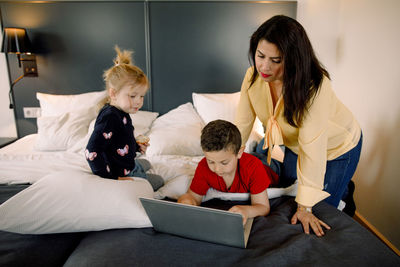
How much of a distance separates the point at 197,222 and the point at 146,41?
2.26m

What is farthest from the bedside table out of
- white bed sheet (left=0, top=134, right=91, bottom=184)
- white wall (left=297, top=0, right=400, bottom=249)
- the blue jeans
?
white wall (left=297, top=0, right=400, bottom=249)

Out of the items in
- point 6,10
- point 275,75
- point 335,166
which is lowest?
point 335,166

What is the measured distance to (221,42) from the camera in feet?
9.01

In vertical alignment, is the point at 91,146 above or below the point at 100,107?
below

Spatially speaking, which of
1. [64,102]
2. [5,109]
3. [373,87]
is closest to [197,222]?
[373,87]

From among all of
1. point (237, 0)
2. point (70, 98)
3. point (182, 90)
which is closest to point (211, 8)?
point (237, 0)

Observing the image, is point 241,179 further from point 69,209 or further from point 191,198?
point 69,209

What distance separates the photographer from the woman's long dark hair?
3.21ft

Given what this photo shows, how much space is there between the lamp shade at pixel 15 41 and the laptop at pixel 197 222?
92.9 inches

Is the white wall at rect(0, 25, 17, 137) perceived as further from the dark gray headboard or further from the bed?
the bed

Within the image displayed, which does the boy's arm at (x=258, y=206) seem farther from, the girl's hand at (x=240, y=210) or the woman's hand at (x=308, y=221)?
the woman's hand at (x=308, y=221)

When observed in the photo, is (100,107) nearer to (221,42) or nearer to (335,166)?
(335,166)

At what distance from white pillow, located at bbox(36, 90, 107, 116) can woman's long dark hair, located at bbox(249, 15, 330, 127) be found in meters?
1.99

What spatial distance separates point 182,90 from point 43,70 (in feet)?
4.71
